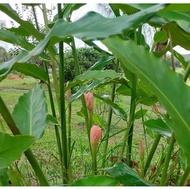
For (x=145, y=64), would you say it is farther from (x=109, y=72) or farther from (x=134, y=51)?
(x=109, y=72)

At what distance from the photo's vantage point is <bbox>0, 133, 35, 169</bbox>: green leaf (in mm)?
335

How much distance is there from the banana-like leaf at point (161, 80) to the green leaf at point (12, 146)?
0.37ft

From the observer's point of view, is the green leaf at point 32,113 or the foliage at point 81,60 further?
the foliage at point 81,60

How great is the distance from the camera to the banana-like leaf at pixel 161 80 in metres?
0.34

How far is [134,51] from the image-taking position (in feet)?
1.11

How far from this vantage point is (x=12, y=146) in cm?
35

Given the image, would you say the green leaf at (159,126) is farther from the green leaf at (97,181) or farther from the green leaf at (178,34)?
the green leaf at (97,181)

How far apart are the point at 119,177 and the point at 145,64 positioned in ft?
0.54

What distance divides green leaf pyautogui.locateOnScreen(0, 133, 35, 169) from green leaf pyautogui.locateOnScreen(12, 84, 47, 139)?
0.11 metres

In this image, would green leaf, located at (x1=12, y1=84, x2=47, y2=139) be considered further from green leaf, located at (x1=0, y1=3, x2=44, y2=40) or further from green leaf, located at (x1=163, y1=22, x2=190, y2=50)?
green leaf, located at (x1=163, y1=22, x2=190, y2=50)

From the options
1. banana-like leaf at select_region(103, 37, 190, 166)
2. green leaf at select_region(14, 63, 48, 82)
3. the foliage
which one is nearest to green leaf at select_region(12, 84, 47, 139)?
green leaf at select_region(14, 63, 48, 82)

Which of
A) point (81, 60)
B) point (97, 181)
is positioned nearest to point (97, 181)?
point (97, 181)

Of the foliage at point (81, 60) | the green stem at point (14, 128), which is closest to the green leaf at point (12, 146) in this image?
the green stem at point (14, 128)

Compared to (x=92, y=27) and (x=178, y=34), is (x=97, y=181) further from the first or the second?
(x=178, y=34)
